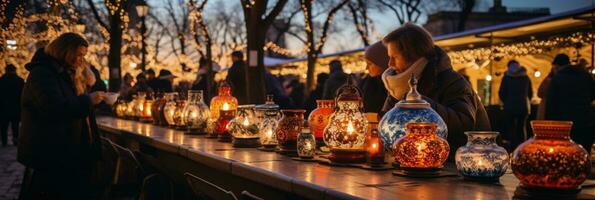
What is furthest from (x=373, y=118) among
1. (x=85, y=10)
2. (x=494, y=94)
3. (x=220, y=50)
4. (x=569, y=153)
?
(x=220, y=50)

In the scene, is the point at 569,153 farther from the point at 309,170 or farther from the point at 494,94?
the point at 494,94

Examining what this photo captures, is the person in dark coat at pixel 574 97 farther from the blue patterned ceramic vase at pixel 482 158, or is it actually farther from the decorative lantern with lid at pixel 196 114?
the blue patterned ceramic vase at pixel 482 158

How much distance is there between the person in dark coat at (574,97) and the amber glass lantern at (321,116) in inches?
224

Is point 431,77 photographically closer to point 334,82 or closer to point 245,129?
point 245,129

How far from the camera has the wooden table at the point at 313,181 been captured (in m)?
3.07

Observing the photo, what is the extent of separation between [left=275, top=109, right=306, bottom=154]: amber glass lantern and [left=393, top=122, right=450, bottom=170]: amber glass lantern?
133 cm

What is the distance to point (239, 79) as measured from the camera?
1348 cm

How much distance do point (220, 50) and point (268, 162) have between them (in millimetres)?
58970

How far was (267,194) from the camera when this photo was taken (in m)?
4.19

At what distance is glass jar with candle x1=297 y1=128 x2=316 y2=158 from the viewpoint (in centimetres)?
445

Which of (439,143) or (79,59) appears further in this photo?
(79,59)

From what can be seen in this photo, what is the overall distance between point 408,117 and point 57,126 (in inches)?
118

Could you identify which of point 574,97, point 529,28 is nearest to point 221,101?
point 574,97

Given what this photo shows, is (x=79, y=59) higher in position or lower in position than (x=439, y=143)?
higher
